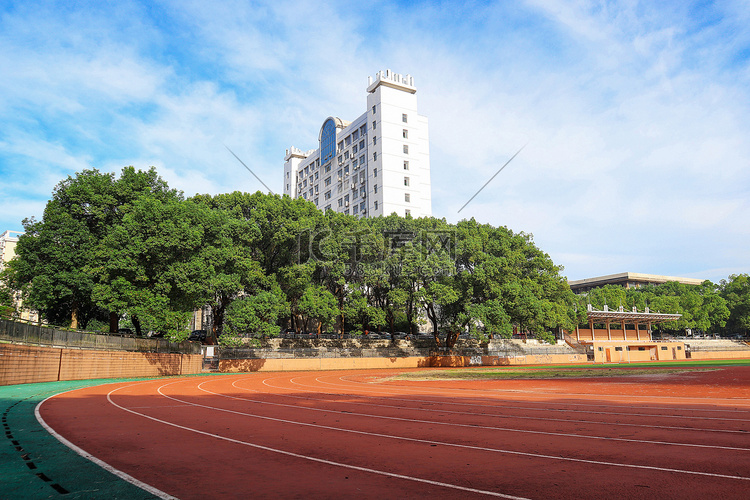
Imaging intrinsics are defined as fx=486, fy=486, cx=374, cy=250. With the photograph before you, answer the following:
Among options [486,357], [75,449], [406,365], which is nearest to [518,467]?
[75,449]

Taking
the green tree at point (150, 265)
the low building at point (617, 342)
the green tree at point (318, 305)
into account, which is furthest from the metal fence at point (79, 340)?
the low building at point (617, 342)

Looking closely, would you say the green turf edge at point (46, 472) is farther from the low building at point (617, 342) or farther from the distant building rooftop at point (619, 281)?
the distant building rooftop at point (619, 281)

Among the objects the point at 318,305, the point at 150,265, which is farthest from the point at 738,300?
the point at 150,265

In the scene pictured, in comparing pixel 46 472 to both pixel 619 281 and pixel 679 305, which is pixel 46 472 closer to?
pixel 679 305

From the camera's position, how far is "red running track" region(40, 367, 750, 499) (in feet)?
20.8

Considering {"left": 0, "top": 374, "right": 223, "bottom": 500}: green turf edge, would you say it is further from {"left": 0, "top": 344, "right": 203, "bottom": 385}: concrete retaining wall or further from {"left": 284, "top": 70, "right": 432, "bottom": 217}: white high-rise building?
{"left": 284, "top": 70, "right": 432, "bottom": 217}: white high-rise building

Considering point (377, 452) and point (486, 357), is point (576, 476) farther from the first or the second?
point (486, 357)

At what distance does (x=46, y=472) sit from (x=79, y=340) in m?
24.7

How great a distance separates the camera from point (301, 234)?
4725 centimetres

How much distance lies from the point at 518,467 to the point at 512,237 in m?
52.6

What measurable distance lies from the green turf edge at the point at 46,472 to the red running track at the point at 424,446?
38cm

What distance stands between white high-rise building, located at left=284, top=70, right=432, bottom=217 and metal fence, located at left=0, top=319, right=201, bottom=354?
1761 inches

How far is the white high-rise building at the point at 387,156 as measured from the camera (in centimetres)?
7981

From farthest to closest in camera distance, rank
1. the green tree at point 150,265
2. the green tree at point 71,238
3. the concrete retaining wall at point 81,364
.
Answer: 1. the green tree at point 71,238
2. the green tree at point 150,265
3. the concrete retaining wall at point 81,364
